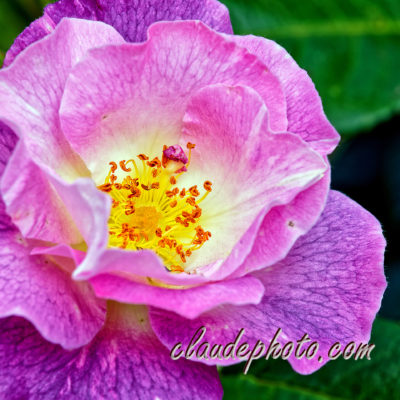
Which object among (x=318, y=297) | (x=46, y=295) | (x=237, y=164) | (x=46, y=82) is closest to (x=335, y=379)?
(x=318, y=297)

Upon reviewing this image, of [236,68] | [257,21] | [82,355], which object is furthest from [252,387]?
[257,21]

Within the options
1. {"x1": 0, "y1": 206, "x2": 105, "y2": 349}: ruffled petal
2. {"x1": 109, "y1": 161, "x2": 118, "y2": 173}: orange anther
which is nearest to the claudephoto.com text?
{"x1": 0, "y1": 206, "x2": 105, "y2": 349}: ruffled petal

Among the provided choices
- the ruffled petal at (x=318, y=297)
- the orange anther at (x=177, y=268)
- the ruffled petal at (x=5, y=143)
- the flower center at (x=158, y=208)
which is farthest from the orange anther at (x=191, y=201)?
the ruffled petal at (x=5, y=143)

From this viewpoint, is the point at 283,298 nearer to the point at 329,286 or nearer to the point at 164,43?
the point at 329,286

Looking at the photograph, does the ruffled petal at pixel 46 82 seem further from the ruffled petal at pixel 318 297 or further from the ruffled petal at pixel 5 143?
the ruffled petal at pixel 318 297

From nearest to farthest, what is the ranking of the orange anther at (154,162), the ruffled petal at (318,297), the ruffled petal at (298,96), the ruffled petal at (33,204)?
1. the ruffled petal at (33,204)
2. the ruffled petal at (318,297)
3. the ruffled petal at (298,96)
4. the orange anther at (154,162)

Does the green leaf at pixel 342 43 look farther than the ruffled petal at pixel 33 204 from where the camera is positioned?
Yes

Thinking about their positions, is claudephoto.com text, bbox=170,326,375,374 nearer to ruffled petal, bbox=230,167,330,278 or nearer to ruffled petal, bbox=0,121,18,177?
ruffled petal, bbox=230,167,330,278
